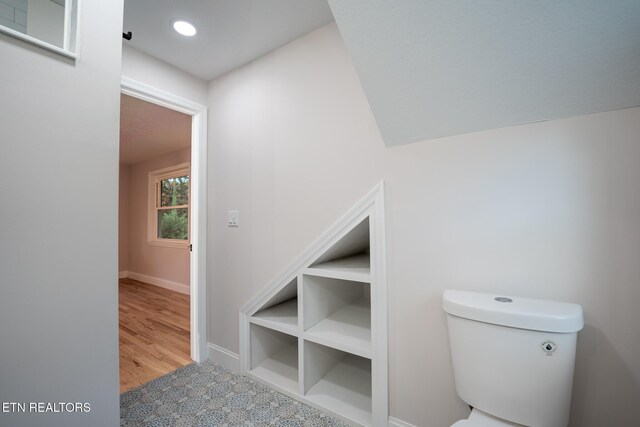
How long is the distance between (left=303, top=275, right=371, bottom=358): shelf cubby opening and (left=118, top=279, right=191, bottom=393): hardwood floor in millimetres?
1222

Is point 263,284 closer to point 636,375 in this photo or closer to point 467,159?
point 467,159

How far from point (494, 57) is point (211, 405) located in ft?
7.21

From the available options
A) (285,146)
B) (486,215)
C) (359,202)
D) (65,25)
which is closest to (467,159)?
(486,215)

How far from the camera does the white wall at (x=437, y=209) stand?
91cm

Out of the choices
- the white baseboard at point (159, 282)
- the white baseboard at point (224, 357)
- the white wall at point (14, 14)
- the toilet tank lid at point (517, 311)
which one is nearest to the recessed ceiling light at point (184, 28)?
the white wall at point (14, 14)

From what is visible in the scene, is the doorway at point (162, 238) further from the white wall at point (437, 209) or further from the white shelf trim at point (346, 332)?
the white shelf trim at point (346, 332)

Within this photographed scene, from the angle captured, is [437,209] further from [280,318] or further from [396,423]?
[280,318]

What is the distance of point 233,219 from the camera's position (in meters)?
2.01

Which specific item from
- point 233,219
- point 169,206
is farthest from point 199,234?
point 169,206

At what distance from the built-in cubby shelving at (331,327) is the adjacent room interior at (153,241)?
779mm

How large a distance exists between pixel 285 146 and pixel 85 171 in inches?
40.9

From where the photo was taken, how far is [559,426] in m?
0.85

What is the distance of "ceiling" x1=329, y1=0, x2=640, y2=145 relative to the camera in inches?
30.7

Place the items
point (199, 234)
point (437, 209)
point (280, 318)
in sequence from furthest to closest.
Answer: point (199, 234), point (280, 318), point (437, 209)
